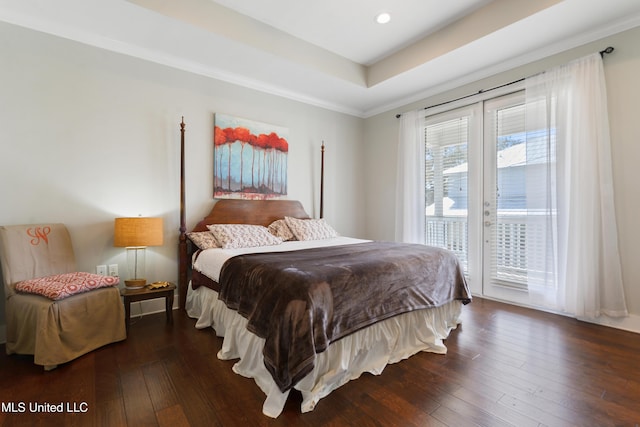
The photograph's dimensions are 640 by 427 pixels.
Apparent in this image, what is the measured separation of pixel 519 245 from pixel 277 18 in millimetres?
3459

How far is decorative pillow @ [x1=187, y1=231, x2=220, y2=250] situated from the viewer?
2860mm

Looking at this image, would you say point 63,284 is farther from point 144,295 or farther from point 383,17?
point 383,17

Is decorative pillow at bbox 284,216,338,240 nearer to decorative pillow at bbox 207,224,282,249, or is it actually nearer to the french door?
decorative pillow at bbox 207,224,282,249

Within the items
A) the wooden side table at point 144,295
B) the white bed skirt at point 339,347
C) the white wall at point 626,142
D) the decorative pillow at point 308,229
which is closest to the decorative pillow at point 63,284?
the wooden side table at point 144,295

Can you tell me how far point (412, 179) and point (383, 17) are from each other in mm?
2019

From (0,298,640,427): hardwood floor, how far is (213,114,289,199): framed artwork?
69.2 inches

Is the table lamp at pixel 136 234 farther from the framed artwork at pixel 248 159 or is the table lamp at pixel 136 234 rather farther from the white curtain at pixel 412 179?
the white curtain at pixel 412 179

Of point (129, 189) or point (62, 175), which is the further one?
point (129, 189)

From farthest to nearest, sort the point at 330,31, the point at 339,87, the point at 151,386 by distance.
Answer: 1. the point at 339,87
2. the point at 330,31
3. the point at 151,386

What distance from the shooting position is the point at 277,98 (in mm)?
3877

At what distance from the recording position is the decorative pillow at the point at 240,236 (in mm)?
2893

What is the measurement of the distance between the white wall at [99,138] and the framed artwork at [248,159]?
0.11m

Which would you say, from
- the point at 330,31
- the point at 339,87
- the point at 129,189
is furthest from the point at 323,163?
the point at 129,189

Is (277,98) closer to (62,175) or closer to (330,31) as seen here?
(330,31)
